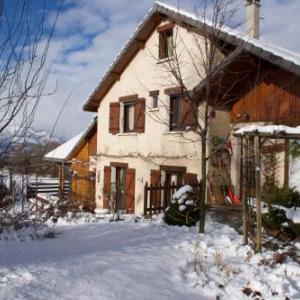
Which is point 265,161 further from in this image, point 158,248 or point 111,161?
point 111,161

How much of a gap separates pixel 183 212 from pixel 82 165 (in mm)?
13094

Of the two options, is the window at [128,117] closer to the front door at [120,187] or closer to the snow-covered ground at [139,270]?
the front door at [120,187]

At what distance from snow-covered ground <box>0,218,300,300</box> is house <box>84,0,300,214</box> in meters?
4.61

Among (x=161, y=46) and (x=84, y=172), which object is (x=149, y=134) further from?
(x=84, y=172)

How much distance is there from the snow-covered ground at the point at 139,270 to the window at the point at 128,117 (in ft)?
32.0

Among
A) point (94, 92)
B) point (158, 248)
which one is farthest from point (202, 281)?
point (94, 92)

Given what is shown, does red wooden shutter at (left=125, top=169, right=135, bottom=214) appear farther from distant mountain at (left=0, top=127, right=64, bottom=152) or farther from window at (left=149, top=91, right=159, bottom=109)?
distant mountain at (left=0, top=127, right=64, bottom=152)

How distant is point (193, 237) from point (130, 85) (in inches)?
398

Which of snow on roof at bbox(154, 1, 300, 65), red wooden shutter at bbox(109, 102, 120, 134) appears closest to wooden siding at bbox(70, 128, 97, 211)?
red wooden shutter at bbox(109, 102, 120, 134)

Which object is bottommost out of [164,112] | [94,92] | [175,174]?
[175,174]

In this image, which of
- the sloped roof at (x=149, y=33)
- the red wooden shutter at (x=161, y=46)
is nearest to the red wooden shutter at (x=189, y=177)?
the sloped roof at (x=149, y=33)

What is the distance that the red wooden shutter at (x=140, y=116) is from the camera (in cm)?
1577

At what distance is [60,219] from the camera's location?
460 inches

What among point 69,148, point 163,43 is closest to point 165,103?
point 163,43
